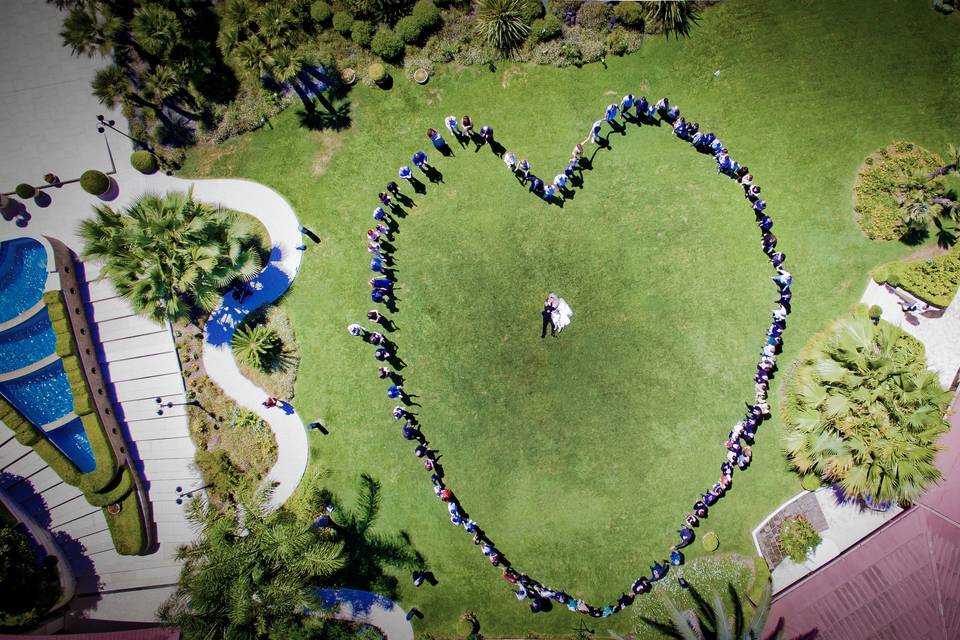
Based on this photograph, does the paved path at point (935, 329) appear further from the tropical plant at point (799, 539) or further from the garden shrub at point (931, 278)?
the tropical plant at point (799, 539)

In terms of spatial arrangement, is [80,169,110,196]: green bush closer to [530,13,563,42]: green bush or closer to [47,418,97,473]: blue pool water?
[47,418,97,473]: blue pool water

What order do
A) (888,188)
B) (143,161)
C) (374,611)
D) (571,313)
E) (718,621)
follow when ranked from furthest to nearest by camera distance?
(143,161) < (374,611) < (571,313) < (888,188) < (718,621)

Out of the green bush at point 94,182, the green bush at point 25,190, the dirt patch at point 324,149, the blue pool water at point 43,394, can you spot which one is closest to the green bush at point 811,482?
the dirt patch at point 324,149

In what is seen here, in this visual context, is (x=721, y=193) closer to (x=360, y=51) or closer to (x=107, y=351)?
(x=360, y=51)

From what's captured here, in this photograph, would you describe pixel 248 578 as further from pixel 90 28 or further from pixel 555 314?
pixel 90 28

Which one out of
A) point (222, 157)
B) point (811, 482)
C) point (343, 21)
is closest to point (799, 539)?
point (811, 482)
